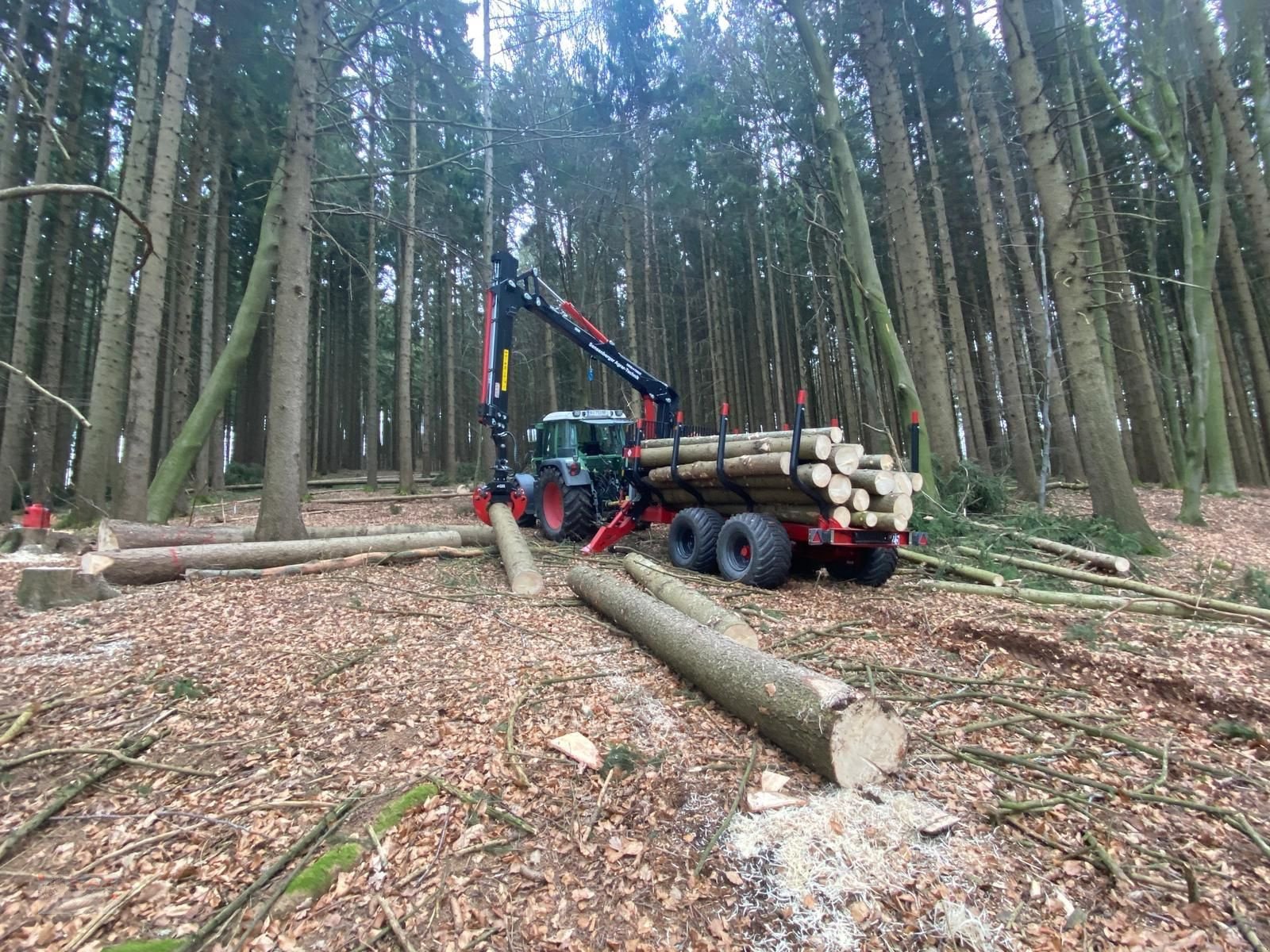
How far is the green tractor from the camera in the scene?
9.57 m

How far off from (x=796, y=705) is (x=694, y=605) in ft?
6.00

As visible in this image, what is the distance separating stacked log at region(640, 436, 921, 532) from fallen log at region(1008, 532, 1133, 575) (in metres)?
2.04

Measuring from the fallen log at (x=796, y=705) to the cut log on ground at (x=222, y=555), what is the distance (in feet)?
15.8

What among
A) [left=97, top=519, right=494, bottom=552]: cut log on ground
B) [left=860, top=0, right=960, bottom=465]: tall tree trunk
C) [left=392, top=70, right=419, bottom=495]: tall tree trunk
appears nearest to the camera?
[left=97, top=519, right=494, bottom=552]: cut log on ground

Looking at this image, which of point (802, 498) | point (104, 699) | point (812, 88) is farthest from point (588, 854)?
point (812, 88)

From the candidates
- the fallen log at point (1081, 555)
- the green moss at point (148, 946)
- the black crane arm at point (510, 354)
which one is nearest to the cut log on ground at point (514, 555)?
the black crane arm at point (510, 354)

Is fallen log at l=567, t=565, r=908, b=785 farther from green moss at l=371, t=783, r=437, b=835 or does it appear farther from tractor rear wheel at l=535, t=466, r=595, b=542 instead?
tractor rear wheel at l=535, t=466, r=595, b=542

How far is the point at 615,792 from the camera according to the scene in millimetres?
2869

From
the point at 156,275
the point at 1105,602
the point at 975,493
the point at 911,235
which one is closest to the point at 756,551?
the point at 1105,602

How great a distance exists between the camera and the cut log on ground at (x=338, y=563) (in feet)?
21.2

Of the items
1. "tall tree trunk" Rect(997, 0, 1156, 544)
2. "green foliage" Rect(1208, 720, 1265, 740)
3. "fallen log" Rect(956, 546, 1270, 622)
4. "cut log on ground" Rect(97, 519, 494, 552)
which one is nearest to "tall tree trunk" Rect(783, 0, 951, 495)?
"tall tree trunk" Rect(997, 0, 1156, 544)

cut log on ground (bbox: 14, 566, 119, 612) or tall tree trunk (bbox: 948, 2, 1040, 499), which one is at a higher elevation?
tall tree trunk (bbox: 948, 2, 1040, 499)

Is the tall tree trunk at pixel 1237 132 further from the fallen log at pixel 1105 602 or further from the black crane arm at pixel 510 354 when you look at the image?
the black crane arm at pixel 510 354

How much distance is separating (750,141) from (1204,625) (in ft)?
60.2
